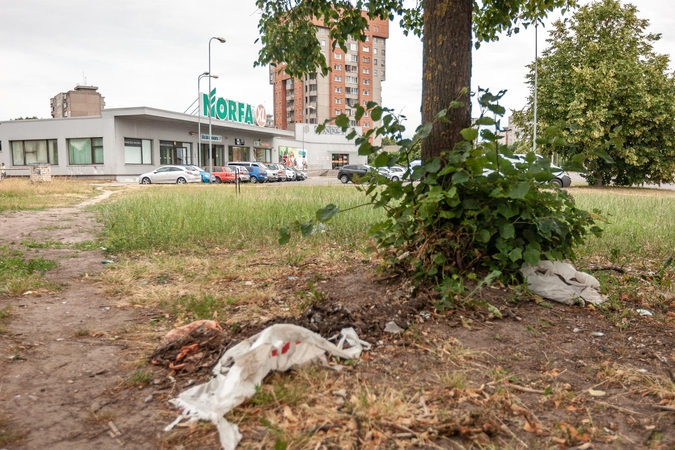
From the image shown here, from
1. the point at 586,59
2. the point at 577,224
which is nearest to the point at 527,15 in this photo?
the point at 577,224

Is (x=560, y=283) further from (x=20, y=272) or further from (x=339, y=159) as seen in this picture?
(x=339, y=159)

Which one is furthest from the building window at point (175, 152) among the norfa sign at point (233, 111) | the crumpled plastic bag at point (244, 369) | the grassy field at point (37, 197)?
the crumpled plastic bag at point (244, 369)

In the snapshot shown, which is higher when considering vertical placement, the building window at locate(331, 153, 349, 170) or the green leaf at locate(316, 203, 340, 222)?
the building window at locate(331, 153, 349, 170)

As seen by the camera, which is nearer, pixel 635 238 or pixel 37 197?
pixel 635 238

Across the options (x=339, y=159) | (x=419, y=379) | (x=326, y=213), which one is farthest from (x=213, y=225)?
(x=339, y=159)

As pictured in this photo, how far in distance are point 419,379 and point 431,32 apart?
121 inches

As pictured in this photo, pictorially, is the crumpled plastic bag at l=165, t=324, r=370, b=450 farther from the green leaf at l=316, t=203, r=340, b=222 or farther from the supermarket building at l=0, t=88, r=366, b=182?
the supermarket building at l=0, t=88, r=366, b=182

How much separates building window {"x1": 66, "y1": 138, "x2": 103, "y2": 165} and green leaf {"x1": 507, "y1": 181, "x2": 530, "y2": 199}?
44.6m

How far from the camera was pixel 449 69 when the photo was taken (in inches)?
178

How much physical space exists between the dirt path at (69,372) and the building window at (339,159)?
7873 cm

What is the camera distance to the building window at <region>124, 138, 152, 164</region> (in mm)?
43844

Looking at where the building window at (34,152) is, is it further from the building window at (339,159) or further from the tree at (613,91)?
the building window at (339,159)

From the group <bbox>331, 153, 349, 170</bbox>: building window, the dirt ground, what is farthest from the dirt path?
<bbox>331, 153, 349, 170</bbox>: building window

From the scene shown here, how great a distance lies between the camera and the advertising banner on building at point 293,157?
69.8 m
